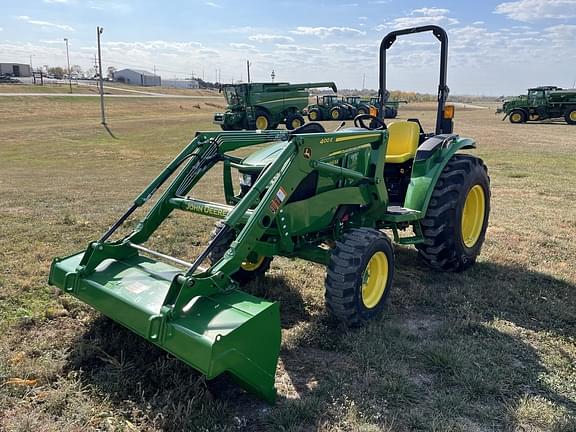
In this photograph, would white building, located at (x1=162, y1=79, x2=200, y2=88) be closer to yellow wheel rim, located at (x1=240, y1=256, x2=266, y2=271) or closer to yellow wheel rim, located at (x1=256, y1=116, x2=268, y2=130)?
yellow wheel rim, located at (x1=256, y1=116, x2=268, y2=130)

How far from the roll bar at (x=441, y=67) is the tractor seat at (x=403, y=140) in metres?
0.24

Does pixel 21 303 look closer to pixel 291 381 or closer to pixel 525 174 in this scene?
pixel 291 381

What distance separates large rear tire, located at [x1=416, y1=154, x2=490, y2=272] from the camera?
16.4ft

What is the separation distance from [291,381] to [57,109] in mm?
37732

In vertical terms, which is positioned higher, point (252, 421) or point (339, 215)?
point (339, 215)

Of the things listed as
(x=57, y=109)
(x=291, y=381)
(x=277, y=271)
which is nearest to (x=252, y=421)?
(x=291, y=381)

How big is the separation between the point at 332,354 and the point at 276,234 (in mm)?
1074

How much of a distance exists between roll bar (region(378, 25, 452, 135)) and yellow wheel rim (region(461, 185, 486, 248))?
2.76 feet

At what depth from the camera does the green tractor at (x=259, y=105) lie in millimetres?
26688

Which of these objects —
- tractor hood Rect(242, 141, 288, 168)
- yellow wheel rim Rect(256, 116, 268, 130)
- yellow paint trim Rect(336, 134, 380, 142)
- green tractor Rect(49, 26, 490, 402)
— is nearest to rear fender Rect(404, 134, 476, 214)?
green tractor Rect(49, 26, 490, 402)

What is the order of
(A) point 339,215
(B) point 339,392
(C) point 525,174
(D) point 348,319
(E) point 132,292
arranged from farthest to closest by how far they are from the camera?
→ (C) point 525,174, (A) point 339,215, (D) point 348,319, (E) point 132,292, (B) point 339,392

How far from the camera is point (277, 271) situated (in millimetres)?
5340

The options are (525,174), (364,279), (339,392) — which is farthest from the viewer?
(525,174)

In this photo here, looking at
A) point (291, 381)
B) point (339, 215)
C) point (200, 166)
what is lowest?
point (291, 381)
